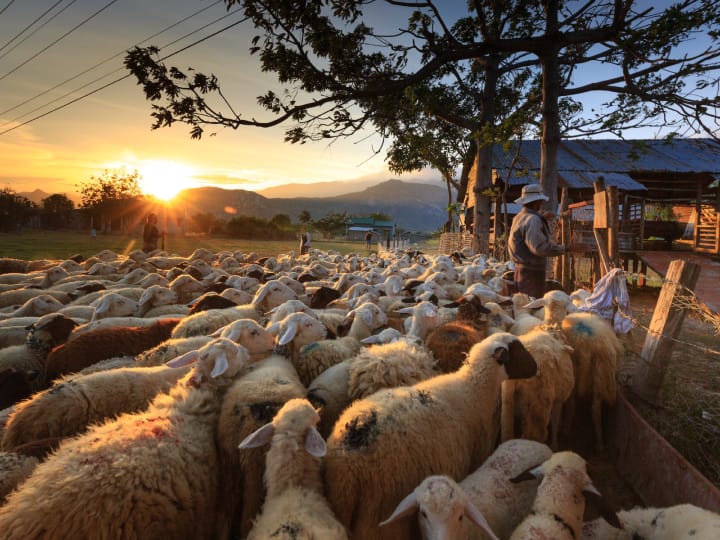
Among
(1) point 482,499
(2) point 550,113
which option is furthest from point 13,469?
(2) point 550,113

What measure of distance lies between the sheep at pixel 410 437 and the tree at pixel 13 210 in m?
59.5

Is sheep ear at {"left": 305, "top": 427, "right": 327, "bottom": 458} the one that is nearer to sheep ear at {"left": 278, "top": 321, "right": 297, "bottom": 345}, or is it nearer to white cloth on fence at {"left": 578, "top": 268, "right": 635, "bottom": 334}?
sheep ear at {"left": 278, "top": 321, "right": 297, "bottom": 345}

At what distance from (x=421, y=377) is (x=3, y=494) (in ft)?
9.44

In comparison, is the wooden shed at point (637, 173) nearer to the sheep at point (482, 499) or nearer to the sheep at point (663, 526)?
the sheep at point (482, 499)

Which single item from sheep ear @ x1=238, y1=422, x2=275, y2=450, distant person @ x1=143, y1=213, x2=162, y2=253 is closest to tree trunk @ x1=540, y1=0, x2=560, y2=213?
sheep ear @ x1=238, y1=422, x2=275, y2=450

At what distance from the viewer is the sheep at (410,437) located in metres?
2.17

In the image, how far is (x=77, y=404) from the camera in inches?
107

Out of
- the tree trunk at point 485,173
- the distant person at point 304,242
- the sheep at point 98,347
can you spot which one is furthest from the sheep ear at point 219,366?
the distant person at point 304,242

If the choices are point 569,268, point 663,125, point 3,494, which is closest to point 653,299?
point 663,125

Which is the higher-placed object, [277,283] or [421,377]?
[277,283]

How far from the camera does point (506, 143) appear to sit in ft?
32.3

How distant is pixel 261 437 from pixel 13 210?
2511 inches

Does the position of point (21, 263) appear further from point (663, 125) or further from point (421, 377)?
point (663, 125)

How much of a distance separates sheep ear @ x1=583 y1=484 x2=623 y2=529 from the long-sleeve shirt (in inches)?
155
